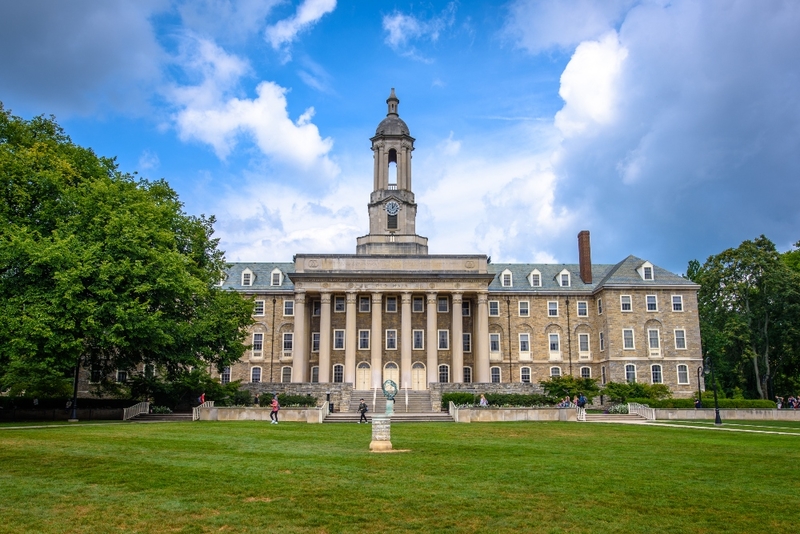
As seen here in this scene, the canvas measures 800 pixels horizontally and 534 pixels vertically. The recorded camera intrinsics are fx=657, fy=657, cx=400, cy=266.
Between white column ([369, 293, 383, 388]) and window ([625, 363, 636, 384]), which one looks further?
window ([625, 363, 636, 384])

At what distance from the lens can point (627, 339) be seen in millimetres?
60000

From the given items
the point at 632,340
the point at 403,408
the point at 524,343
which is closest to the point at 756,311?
the point at 632,340

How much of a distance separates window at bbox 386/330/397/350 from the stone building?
94 millimetres

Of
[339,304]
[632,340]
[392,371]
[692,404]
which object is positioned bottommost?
[692,404]

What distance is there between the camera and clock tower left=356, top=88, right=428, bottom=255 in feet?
208

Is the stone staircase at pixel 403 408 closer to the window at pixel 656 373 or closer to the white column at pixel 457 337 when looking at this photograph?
the white column at pixel 457 337

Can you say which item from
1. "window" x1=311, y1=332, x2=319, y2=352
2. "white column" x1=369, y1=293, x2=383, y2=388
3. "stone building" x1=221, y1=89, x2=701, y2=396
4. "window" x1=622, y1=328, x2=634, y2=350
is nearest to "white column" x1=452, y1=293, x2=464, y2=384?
"stone building" x1=221, y1=89, x2=701, y2=396

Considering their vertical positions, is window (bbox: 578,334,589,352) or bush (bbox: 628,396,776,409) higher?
window (bbox: 578,334,589,352)

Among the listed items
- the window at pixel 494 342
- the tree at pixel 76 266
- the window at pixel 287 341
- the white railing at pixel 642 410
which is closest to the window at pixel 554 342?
the window at pixel 494 342

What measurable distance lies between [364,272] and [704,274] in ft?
109

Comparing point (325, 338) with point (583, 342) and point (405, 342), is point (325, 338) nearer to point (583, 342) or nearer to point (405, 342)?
point (405, 342)

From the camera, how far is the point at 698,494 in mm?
13250

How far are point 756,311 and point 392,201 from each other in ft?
115

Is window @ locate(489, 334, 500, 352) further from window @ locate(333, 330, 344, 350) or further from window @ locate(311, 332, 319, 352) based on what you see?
window @ locate(311, 332, 319, 352)
